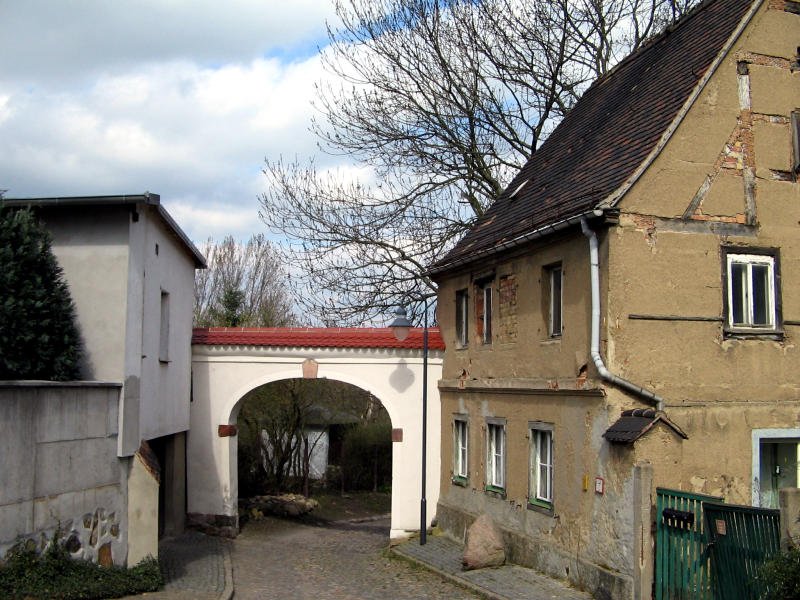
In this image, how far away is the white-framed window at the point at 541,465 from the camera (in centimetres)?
1424

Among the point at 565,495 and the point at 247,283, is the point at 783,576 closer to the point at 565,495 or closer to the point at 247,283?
the point at 565,495

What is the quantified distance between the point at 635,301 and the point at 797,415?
9.50 feet

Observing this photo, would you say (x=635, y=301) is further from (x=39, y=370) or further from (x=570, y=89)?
(x=570, y=89)

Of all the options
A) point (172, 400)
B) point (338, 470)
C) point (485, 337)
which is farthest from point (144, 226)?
point (338, 470)

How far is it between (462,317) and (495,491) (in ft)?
12.8

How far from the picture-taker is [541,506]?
47.0 feet

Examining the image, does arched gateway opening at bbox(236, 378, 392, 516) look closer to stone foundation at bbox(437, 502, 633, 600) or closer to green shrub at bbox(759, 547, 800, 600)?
stone foundation at bbox(437, 502, 633, 600)

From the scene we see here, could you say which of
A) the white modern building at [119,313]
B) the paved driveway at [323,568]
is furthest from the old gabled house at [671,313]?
the white modern building at [119,313]

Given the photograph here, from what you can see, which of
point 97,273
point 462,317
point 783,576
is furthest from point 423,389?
point 783,576

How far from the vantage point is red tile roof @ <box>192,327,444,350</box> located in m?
19.5

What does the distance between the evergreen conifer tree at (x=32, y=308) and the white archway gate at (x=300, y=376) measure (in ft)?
22.4

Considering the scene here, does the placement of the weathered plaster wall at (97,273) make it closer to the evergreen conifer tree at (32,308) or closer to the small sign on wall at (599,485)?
the evergreen conifer tree at (32,308)

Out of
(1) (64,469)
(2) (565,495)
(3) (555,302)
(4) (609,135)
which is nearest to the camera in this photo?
(1) (64,469)

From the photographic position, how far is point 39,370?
1227cm
